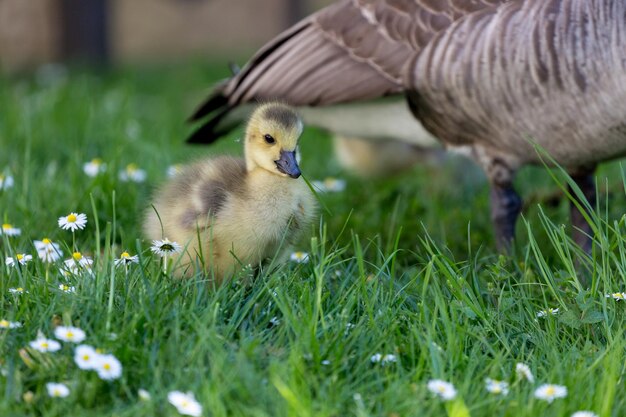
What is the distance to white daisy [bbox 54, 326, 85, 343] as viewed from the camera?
2.67 m

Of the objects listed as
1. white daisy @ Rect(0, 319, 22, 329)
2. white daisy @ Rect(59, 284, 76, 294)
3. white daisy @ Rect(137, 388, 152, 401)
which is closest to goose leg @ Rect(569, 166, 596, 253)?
white daisy @ Rect(59, 284, 76, 294)

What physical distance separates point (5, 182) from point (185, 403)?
91.9 inches

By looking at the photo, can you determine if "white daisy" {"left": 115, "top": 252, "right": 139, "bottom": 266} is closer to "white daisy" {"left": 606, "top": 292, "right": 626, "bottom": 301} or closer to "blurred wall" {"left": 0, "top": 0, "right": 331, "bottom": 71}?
"white daisy" {"left": 606, "top": 292, "right": 626, "bottom": 301}

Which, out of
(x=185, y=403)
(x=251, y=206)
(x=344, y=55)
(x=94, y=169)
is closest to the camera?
(x=185, y=403)

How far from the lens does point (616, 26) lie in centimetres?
387

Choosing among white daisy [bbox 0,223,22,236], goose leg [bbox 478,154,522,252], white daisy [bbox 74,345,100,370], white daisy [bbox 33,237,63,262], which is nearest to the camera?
white daisy [bbox 74,345,100,370]

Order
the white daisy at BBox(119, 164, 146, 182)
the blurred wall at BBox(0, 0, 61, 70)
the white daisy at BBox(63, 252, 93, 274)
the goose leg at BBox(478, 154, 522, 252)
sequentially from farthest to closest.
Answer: the blurred wall at BBox(0, 0, 61, 70)
the white daisy at BBox(119, 164, 146, 182)
the goose leg at BBox(478, 154, 522, 252)
the white daisy at BBox(63, 252, 93, 274)

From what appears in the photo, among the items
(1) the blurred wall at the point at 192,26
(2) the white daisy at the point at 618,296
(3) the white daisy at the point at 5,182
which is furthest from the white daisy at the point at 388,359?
(1) the blurred wall at the point at 192,26

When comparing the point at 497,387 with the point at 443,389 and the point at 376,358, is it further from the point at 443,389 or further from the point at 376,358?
the point at 376,358

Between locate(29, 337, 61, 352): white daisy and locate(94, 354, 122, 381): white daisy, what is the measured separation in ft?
0.42

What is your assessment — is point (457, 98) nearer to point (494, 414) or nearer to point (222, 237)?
point (222, 237)

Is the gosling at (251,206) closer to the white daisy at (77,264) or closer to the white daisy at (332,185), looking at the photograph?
the white daisy at (77,264)

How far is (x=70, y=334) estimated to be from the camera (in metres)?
2.69

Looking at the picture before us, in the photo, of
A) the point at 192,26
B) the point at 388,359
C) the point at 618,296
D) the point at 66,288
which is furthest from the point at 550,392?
the point at 192,26
